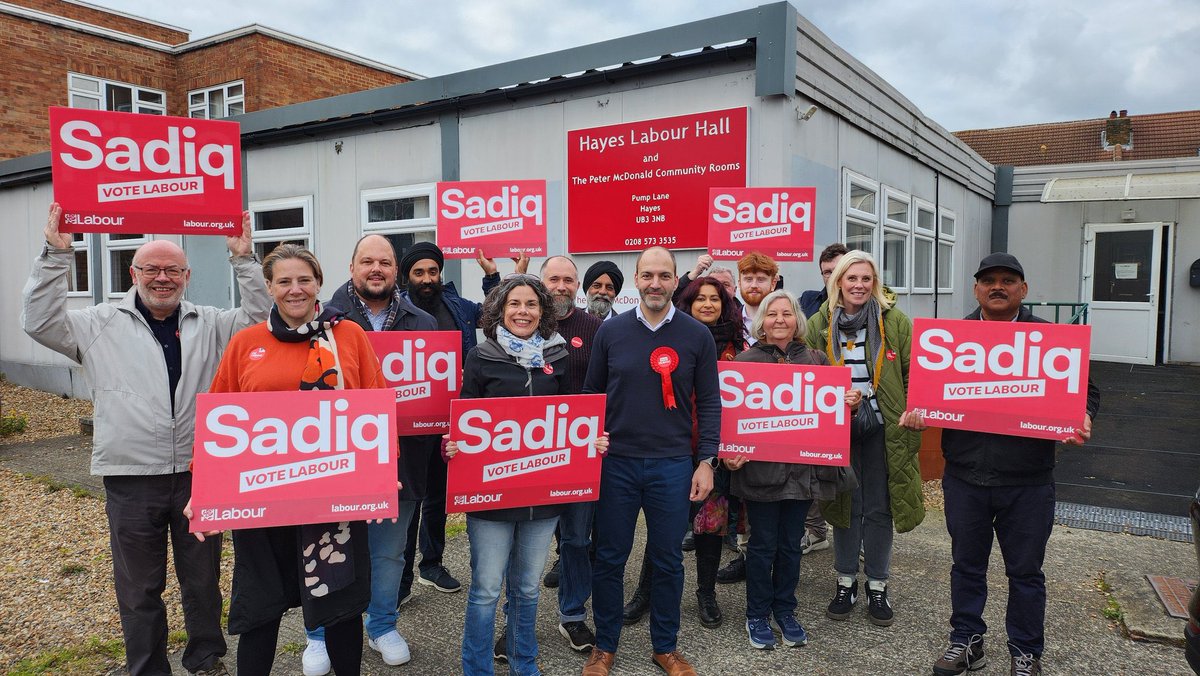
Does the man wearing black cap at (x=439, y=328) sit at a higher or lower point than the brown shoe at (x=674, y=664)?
higher

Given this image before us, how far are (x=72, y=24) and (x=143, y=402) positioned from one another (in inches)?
781

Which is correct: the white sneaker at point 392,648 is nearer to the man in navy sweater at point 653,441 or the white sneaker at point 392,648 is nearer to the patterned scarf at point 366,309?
the man in navy sweater at point 653,441

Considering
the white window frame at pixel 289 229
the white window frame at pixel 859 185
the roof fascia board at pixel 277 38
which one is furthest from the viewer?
the roof fascia board at pixel 277 38

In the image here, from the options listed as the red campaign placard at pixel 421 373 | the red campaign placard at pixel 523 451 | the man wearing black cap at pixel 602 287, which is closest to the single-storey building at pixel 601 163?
the man wearing black cap at pixel 602 287

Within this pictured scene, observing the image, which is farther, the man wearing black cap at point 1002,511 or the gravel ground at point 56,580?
the gravel ground at point 56,580

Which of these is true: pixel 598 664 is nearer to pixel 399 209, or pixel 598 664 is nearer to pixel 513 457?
pixel 513 457

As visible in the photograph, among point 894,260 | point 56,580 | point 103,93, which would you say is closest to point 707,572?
point 56,580

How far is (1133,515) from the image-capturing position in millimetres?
5691

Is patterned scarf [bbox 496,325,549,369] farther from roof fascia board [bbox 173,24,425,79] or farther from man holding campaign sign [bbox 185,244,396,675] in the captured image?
roof fascia board [bbox 173,24,425,79]

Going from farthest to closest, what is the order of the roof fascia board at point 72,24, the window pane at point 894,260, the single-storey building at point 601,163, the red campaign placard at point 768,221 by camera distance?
1. the roof fascia board at point 72,24
2. the window pane at point 894,260
3. the single-storey building at point 601,163
4. the red campaign placard at point 768,221

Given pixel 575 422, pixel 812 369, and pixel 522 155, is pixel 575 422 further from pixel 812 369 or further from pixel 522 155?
pixel 522 155

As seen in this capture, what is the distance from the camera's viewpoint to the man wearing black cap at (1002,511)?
333 cm

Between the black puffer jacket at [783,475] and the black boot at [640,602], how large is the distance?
0.79 m

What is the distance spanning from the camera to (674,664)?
350cm
